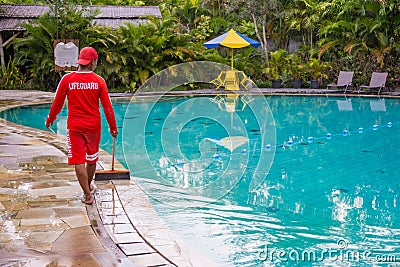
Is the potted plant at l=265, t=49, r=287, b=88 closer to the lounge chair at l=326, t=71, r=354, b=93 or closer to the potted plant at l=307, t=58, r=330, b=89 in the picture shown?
the potted plant at l=307, t=58, r=330, b=89

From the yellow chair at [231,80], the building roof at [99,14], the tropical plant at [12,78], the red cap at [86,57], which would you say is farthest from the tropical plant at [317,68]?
the red cap at [86,57]

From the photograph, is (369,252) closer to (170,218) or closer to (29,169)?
(170,218)

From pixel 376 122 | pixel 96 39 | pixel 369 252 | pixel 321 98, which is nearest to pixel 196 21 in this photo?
pixel 96 39

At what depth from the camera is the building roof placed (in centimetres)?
1870

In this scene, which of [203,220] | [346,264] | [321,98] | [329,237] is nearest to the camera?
[346,264]

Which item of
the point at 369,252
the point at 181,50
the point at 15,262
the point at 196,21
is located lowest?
the point at 369,252

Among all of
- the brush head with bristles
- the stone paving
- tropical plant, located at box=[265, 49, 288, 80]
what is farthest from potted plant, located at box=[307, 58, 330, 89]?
the brush head with bristles

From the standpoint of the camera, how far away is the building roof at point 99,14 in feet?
61.4

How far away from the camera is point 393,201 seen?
19.2 feet

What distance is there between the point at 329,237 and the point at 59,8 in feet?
50.3

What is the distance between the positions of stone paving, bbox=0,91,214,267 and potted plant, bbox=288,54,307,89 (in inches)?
529

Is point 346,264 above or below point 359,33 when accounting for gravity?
below

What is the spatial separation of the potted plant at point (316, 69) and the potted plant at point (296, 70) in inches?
9.3

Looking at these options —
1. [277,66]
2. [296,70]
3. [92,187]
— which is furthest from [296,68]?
[92,187]
